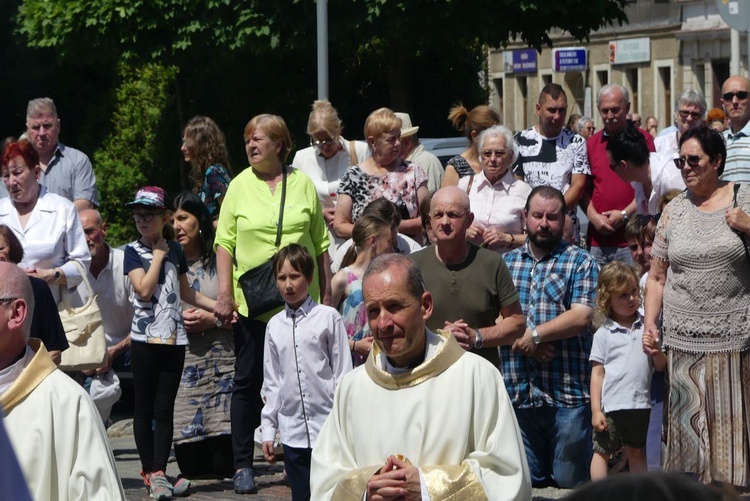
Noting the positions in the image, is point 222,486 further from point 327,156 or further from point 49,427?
point 49,427

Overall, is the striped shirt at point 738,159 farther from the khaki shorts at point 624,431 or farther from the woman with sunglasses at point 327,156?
the woman with sunglasses at point 327,156

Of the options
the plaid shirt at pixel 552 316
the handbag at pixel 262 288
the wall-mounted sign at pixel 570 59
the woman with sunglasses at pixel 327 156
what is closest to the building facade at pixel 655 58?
the wall-mounted sign at pixel 570 59

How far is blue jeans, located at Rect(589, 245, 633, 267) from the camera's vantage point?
33.8 ft

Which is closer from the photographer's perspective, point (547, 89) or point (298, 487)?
point (298, 487)

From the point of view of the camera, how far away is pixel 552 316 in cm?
847

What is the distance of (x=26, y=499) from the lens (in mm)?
2543

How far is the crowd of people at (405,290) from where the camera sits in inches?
297

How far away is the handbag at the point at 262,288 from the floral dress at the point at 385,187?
706 millimetres

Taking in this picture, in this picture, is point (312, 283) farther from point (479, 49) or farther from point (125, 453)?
point (479, 49)

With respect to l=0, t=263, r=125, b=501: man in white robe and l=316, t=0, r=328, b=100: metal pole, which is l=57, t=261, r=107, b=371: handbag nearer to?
l=0, t=263, r=125, b=501: man in white robe

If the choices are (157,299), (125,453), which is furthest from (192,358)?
(125,453)

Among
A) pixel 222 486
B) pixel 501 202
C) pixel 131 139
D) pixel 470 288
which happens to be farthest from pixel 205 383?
pixel 131 139

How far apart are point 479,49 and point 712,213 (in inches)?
869

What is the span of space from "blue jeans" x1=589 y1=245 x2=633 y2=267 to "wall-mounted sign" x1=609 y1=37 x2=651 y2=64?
1458 inches
